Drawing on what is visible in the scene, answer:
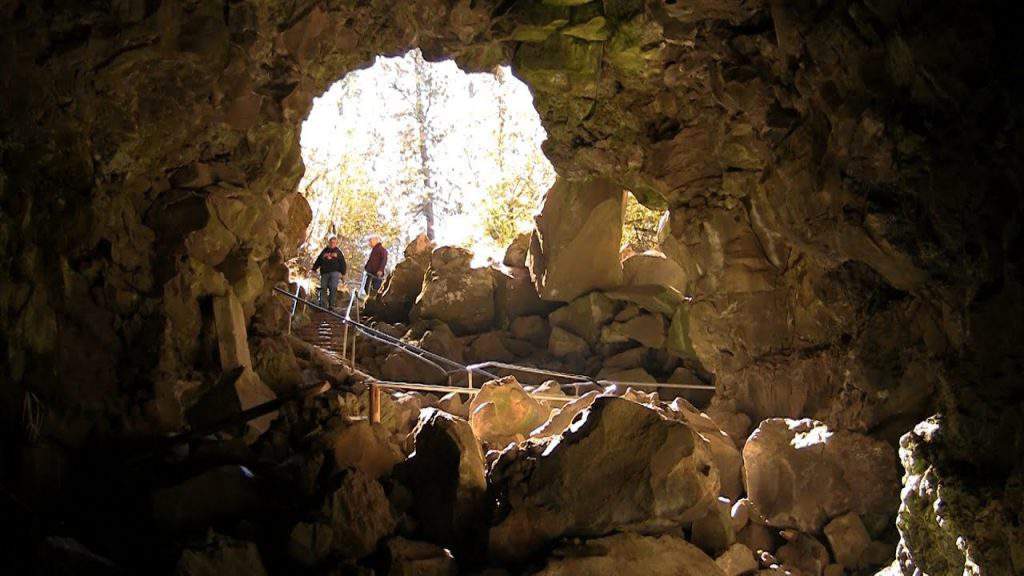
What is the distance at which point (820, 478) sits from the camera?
777 cm

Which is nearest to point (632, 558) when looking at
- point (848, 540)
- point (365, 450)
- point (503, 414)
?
point (848, 540)

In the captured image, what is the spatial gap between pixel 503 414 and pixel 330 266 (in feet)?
19.5

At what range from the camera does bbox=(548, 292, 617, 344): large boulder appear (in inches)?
593

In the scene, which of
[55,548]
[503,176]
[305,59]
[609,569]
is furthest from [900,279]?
[503,176]

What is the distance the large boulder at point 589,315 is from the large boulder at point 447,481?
8.13 meters

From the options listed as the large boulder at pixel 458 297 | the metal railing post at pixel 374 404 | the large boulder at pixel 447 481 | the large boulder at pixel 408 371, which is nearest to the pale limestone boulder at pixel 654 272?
the large boulder at pixel 458 297

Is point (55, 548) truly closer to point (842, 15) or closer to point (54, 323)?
point (54, 323)

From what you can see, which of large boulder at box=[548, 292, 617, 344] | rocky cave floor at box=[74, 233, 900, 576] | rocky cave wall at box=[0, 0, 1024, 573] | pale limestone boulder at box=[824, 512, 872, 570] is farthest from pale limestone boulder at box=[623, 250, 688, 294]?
pale limestone boulder at box=[824, 512, 872, 570]

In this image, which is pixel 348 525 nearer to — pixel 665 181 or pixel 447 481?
pixel 447 481

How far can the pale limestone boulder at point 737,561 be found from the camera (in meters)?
6.68

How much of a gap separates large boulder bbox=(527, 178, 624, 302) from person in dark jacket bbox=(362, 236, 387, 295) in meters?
4.53

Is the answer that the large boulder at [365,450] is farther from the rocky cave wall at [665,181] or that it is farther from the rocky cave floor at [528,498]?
the rocky cave wall at [665,181]

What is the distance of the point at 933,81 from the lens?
4.03 meters

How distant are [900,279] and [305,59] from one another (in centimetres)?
672
